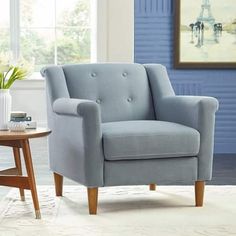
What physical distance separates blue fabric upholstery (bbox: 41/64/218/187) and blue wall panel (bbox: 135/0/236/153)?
1937mm

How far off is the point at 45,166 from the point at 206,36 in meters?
2.05

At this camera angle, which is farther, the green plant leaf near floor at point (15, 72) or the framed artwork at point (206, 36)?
the framed artwork at point (206, 36)

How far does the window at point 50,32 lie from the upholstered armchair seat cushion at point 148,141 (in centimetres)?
335

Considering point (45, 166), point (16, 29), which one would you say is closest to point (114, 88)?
point (45, 166)

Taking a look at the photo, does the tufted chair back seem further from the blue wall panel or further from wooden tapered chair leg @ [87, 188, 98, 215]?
the blue wall panel

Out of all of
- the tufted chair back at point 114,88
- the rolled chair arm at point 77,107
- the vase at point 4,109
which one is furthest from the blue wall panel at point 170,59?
the vase at point 4,109

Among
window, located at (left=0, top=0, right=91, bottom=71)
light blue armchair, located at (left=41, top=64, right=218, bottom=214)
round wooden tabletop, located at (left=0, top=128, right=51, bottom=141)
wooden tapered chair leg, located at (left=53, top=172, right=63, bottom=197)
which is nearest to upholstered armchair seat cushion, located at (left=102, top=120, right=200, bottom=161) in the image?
light blue armchair, located at (left=41, top=64, right=218, bottom=214)

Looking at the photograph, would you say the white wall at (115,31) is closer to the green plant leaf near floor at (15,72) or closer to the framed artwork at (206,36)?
the framed artwork at (206,36)

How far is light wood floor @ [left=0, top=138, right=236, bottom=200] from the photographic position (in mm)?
4477

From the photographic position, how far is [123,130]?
11.5 ft

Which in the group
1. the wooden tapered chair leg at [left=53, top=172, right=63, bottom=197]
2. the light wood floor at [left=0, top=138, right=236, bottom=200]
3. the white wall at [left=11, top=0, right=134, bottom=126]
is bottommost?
the light wood floor at [left=0, top=138, right=236, bottom=200]

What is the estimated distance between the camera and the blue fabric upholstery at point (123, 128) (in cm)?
343

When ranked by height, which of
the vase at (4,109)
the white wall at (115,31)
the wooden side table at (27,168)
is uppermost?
the white wall at (115,31)

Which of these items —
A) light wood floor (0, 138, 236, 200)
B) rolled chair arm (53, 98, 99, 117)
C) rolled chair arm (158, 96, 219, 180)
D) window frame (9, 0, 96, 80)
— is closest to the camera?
rolled chair arm (53, 98, 99, 117)
